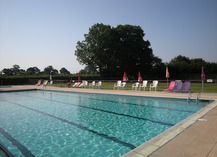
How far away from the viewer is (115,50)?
115 feet

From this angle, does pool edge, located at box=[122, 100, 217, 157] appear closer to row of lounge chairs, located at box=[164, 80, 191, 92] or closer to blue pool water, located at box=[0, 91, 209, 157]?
blue pool water, located at box=[0, 91, 209, 157]

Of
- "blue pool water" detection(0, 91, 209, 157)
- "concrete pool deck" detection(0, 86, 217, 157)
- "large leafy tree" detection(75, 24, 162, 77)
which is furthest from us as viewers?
"large leafy tree" detection(75, 24, 162, 77)

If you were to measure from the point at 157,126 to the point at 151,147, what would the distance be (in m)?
3.11

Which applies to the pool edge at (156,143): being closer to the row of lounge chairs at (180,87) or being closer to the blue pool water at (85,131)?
the blue pool water at (85,131)

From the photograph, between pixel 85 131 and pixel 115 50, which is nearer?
pixel 85 131

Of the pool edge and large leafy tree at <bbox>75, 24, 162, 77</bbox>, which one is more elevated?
large leafy tree at <bbox>75, 24, 162, 77</bbox>

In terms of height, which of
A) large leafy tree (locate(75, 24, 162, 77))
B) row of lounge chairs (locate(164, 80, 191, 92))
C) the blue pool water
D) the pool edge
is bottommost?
the blue pool water

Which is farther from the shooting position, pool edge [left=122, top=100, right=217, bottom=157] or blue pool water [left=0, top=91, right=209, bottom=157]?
blue pool water [left=0, top=91, right=209, bottom=157]

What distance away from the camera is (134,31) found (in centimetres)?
3738

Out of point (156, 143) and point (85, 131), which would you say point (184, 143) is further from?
point (85, 131)

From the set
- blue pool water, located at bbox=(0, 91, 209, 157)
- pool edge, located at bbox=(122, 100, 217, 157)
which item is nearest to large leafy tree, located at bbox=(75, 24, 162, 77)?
blue pool water, located at bbox=(0, 91, 209, 157)

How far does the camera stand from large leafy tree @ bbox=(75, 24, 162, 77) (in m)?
34.9

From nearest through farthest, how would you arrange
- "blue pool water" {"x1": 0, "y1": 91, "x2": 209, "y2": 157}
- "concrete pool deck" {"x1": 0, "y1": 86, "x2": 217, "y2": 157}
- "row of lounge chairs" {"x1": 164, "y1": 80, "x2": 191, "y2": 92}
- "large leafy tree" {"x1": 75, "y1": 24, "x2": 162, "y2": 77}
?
"concrete pool deck" {"x1": 0, "y1": 86, "x2": 217, "y2": 157}
"blue pool water" {"x1": 0, "y1": 91, "x2": 209, "y2": 157}
"row of lounge chairs" {"x1": 164, "y1": 80, "x2": 191, "y2": 92}
"large leafy tree" {"x1": 75, "y1": 24, "x2": 162, "y2": 77}

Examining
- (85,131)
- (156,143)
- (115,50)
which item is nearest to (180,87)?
(85,131)
